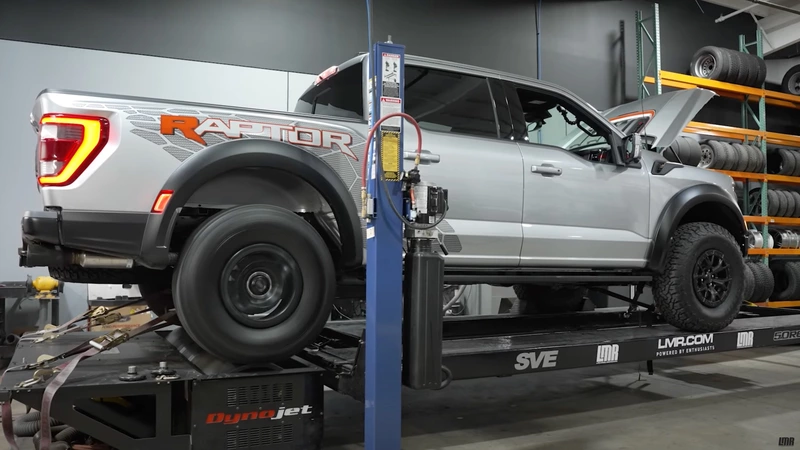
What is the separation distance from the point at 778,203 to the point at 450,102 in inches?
300

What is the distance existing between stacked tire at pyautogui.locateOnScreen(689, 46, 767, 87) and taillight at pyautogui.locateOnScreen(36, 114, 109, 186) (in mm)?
8757

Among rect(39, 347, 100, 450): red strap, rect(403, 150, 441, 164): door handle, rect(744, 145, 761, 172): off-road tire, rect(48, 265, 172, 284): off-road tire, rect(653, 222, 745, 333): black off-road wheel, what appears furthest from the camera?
rect(744, 145, 761, 172): off-road tire

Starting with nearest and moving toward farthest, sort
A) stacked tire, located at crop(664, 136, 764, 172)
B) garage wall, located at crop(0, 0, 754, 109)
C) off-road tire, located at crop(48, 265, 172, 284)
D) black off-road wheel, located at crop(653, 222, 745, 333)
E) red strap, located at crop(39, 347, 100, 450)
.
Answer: red strap, located at crop(39, 347, 100, 450) < off-road tire, located at crop(48, 265, 172, 284) < black off-road wheel, located at crop(653, 222, 745, 333) < garage wall, located at crop(0, 0, 754, 109) < stacked tire, located at crop(664, 136, 764, 172)

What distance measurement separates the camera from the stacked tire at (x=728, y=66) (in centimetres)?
878

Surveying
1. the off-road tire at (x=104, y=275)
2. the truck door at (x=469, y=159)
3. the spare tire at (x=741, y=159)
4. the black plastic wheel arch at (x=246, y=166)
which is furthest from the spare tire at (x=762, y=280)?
the off-road tire at (x=104, y=275)

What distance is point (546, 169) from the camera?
3729 mm

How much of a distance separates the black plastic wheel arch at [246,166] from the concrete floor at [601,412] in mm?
1294

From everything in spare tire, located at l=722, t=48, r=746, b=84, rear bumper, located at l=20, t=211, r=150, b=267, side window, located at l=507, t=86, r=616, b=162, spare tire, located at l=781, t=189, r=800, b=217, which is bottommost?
→ rear bumper, located at l=20, t=211, r=150, b=267

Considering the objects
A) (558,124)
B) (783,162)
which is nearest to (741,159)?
(783,162)

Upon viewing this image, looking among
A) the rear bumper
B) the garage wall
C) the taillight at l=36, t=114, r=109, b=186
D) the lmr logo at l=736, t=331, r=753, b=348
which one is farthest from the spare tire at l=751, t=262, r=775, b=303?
the taillight at l=36, t=114, r=109, b=186

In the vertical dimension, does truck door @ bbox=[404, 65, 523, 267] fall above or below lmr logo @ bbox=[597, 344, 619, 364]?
above

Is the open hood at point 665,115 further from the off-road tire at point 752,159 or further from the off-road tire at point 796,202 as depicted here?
the off-road tire at point 796,202

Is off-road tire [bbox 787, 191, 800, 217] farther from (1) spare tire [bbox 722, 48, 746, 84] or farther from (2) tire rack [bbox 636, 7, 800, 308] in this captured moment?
(1) spare tire [bbox 722, 48, 746, 84]

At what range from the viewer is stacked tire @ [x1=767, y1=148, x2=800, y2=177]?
920cm
